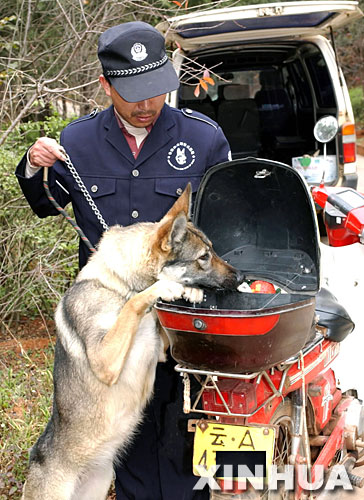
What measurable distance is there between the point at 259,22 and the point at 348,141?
1.64 meters

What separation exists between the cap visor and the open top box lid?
0.46 metres

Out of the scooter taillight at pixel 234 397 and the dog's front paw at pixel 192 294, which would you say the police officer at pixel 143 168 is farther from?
the dog's front paw at pixel 192 294

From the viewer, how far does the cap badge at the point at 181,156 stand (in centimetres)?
331

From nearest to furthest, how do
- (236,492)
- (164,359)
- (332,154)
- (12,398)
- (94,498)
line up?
(236,492)
(164,359)
(94,498)
(12,398)
(332,154)

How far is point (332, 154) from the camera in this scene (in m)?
7.39

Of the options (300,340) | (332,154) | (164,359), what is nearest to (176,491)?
(164,359)

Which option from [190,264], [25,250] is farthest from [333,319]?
[25,250]

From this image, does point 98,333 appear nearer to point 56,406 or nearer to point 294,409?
point 56,406

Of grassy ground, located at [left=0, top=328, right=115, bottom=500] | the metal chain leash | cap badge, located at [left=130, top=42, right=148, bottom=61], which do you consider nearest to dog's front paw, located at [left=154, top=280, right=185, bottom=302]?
the metal chain leash

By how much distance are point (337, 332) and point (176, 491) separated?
1.21 metres

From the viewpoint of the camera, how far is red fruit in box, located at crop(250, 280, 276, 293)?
2992 millimetres

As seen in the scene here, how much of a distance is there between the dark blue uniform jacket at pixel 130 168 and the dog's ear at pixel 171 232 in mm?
505

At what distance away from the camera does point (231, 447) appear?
2605 mm

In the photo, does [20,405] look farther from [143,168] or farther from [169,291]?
[169,291]
